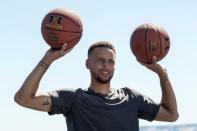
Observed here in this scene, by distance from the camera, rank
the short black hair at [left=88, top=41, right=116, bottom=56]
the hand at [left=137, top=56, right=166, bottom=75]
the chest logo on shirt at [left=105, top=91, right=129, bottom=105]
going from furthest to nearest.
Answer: the hand at [left=137, top=56, right=166, bottom=75] < the short black hair at [left=88, top=41, right=116, bottom=56] < the chest logo on shirt at [left=105, top=91, right=129, bottom=105]

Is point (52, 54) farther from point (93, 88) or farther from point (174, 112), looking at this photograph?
point (174, 112)

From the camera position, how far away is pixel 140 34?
9.62 m

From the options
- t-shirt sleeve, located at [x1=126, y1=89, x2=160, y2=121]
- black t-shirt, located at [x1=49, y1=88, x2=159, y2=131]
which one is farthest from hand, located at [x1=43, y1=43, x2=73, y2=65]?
t-shirt sleeve, located at [x1=126, y1=89, x2=160, y2=121]

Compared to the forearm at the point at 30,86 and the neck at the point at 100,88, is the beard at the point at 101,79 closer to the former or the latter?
the neck at the point at 100,88

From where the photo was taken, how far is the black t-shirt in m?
8.47

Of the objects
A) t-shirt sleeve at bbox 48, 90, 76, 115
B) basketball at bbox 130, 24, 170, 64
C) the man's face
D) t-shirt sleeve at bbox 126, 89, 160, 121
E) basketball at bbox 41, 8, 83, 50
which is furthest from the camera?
basketball at bbox 130, 24, 170, 64

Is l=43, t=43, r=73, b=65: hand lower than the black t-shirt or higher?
higher

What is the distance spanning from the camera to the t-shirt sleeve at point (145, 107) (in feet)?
29.8

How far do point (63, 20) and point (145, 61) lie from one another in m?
1.43

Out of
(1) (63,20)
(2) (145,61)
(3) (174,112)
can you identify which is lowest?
(3) (174,112)

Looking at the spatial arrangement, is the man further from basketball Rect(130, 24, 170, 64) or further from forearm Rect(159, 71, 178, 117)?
basketball Rect(130, 24, 170, 64)

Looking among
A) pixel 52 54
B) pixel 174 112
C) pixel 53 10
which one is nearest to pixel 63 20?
pixel 53 10

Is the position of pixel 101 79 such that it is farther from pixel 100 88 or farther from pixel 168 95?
pixel 168 95

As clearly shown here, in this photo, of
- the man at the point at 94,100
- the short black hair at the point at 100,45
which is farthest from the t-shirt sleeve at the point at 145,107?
the short black hair at the point at 100,45
